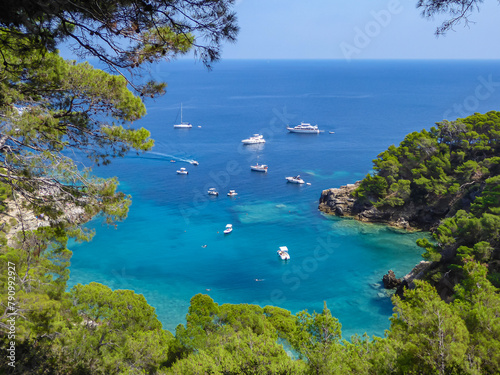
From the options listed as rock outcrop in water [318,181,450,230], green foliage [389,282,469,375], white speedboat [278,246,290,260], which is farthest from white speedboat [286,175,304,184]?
green foliage [389,282,469,375]

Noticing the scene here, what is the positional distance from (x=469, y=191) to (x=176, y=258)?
22397 mm

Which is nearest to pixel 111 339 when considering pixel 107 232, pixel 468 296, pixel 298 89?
pixel 468 296

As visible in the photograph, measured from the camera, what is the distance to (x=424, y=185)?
107 feet

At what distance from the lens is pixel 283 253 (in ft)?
96.4

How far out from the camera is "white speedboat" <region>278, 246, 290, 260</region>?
95.5 ft

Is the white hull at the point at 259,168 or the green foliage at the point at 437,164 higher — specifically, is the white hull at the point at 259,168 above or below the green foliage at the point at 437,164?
above

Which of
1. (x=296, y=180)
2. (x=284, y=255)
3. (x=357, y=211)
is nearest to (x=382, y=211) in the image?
(x=357, y=211)

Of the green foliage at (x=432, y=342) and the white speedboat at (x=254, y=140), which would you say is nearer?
the green foliage at (x=432, y=342)

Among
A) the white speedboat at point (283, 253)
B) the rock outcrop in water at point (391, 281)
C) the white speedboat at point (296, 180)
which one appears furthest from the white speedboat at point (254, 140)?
the rock outcrop in water at point (391, 281)

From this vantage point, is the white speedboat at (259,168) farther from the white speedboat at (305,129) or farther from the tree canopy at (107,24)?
the tree canopy at (107,24)

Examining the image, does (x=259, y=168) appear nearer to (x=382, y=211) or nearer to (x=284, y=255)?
(x=382, y=211)

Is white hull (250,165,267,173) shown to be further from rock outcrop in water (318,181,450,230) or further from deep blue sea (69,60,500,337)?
rock outcrop in water (318,181,450,230)

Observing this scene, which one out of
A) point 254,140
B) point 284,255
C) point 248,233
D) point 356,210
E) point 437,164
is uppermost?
point 254,140

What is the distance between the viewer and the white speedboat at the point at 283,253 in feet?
95.5
